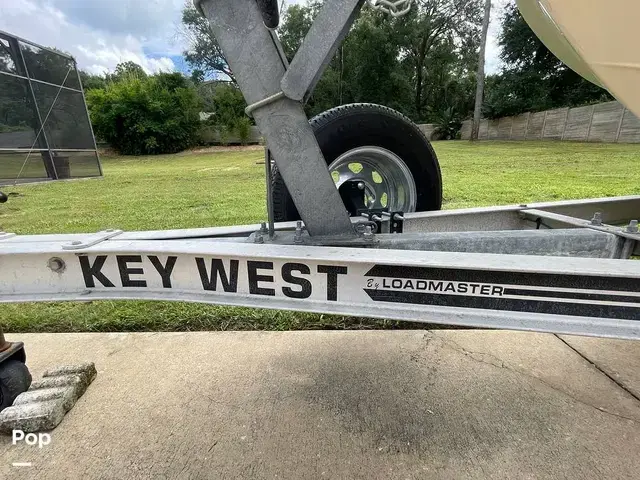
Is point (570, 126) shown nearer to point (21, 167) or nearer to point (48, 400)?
point (21, 167)

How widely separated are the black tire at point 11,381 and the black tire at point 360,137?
4.29ft

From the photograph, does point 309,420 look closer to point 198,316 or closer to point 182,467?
point 182,467

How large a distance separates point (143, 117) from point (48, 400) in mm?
30815

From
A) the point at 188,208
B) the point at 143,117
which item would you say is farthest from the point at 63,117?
the point at 143,117

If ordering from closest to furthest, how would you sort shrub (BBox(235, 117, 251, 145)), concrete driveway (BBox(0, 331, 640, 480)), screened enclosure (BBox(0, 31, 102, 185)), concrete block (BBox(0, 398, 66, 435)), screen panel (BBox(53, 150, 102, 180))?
concrete driveway (BBox(0, 331, 640, 480)) < concrete block (BBox(0, 398, 66, 435)) < screened enclosure (BBox(0, 31, 102, 185)) < screen panel (BBox(53, 150, 102, 180)) < shrub (BBox(235, 117, 251, 145))

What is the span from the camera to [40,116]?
9.72m

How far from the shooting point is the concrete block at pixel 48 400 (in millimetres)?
1550

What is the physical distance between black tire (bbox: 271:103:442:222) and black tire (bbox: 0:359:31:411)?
1306mm

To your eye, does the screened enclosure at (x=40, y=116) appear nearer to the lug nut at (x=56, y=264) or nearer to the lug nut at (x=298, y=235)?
the lug nut at (x=56, y=264)

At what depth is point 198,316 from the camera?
255cm

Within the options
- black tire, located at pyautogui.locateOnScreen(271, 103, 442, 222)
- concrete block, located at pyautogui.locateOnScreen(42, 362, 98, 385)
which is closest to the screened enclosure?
concrete block, located at pyautogui.locateOnScreen(42, 362, 98, 385)

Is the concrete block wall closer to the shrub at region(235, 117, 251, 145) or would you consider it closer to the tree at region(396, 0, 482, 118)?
the tree at region(396, 0, 482, 118)

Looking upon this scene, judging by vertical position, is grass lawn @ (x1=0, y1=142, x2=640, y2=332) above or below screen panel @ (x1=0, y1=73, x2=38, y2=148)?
below

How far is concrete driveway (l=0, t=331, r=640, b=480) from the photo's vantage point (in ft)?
4.69
